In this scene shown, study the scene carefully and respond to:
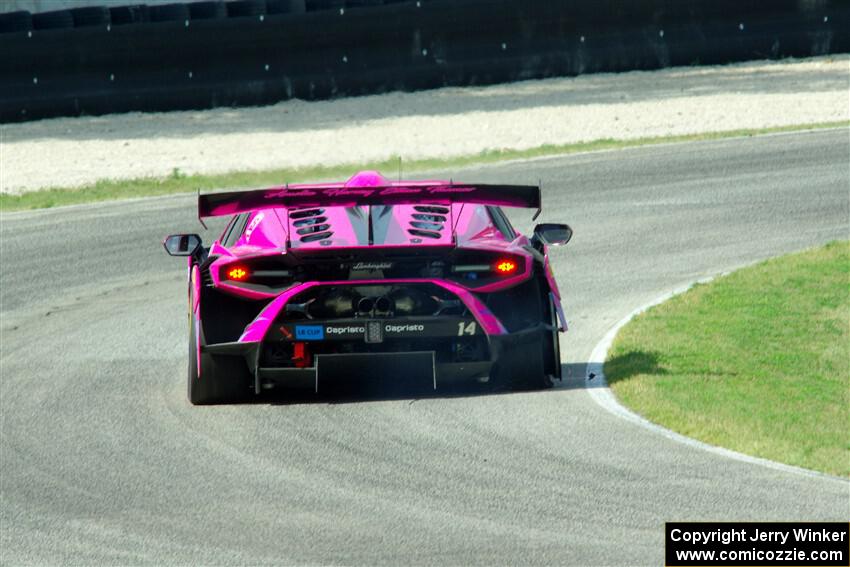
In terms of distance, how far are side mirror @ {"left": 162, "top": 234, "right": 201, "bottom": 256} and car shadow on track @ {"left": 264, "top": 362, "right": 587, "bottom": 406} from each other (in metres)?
1.06

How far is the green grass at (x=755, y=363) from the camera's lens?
8961 mm

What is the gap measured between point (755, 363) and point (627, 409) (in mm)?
1813

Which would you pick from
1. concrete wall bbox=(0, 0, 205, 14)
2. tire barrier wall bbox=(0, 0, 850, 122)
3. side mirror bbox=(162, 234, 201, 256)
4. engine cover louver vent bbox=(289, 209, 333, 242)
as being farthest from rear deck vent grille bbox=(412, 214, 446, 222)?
concrete wall bbox=(0, 0, 205, 14)

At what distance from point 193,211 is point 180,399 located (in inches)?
367

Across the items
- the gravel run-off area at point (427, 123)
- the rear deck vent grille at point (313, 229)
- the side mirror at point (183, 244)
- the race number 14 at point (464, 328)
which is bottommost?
the gravel run-off area at point (427, 123)

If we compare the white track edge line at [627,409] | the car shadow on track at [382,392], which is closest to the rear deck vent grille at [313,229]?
the car shadow on track at [382,392]

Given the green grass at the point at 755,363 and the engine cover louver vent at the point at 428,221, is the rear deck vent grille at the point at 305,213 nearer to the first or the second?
the engine cover louver vent at the point at 428,221

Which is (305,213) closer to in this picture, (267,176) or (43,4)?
(267,176)

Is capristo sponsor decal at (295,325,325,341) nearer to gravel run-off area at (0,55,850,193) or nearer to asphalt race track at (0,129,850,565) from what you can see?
asphalt race track at (0,129,850,565)

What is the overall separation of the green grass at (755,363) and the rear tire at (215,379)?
7.90ft

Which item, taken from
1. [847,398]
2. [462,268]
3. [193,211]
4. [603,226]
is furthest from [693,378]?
[193,211]

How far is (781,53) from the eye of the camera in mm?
28156

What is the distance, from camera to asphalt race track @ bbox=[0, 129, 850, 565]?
717 cm

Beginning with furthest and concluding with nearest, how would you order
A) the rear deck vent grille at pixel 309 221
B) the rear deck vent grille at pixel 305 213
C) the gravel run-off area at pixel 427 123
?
the gravel run-off area at pixel 427 123 → the rear deck vent grille at pixel 305 213 → the rear deck vent grille at pixel 309 221
